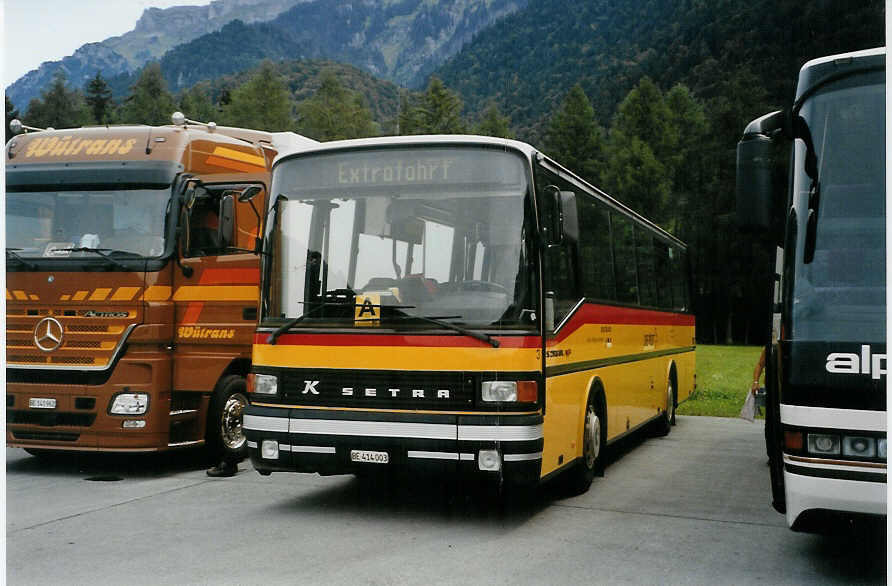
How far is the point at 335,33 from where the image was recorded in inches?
4523

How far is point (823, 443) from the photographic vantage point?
5.06 meters

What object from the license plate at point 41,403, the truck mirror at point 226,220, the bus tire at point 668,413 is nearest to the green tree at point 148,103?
the bus tire at point 668,413

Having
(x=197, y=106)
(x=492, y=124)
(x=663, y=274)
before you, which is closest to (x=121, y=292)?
(x=663, y=274)

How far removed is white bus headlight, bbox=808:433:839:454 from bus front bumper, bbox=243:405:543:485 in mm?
2176

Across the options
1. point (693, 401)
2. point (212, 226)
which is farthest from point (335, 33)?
point (212, 226)

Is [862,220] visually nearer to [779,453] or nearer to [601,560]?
[779,453]

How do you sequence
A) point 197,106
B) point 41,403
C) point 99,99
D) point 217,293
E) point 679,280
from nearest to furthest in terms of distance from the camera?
point 41,403 → point 217,293 → point 679,280 → point 99,99 → point 197,106

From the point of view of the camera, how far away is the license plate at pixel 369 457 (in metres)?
6.88

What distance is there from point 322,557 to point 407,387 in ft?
4.60

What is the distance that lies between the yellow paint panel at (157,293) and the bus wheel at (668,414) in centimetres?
722

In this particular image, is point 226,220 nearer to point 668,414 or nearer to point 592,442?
point 592,442

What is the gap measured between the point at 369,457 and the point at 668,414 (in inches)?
308

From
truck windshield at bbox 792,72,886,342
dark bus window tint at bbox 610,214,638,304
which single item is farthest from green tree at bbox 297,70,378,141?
truck windshield at bbox 792,72,886,342

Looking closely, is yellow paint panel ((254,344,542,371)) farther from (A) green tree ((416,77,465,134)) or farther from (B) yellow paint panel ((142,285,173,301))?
(A) green tree ((416,77,465,134))
